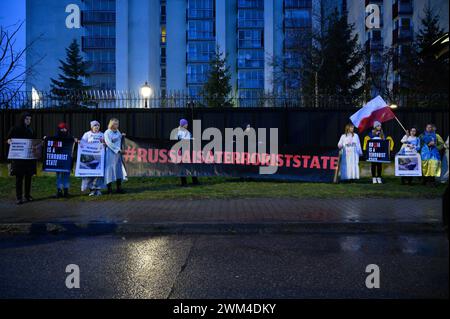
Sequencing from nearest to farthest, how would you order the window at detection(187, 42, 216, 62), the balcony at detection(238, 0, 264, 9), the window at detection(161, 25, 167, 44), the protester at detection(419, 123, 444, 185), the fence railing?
the protester at detection(419, 123, 444, 185) < the fence railing < the balcony at detection(238, 0, 264, 9) < the window at detection(187, 42, 216, 62) < the window at detection(161, 25, 167, 44)

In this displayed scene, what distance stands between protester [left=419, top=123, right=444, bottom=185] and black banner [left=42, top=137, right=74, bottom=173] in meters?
10.5

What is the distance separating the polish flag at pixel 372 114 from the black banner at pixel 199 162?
1290 mm

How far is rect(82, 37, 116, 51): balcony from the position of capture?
2154 inches

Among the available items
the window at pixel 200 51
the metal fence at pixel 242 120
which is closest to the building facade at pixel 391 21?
the window at pixel 200 51

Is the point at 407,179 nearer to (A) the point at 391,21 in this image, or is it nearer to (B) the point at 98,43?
(A) the point at 391,21

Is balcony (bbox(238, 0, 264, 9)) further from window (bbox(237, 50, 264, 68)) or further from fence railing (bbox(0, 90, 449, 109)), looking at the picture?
fence railing (bbox(0, 90, 449, 109))

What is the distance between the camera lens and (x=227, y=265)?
4.99m

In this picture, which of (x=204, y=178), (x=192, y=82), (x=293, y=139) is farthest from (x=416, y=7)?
(x=204, y=178)

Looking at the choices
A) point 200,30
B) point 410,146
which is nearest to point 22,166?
point 410,146

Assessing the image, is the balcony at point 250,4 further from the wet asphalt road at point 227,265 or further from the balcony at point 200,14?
the wet asphalt road at point 227,265

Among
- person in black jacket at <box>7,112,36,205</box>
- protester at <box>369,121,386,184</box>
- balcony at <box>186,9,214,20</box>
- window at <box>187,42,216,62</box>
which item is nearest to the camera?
person in black jacket at <box>7,112,36,205</box>

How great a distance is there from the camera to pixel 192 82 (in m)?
58.2

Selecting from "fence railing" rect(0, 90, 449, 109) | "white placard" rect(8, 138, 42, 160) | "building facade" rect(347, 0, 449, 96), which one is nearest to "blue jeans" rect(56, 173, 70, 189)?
"white placard" rect(8, 138, 42, 160)
